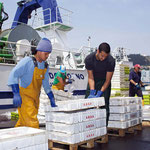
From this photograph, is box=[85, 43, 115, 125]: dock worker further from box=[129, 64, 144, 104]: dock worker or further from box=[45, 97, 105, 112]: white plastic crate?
box=[129, 64, 144, 104]: dock worker

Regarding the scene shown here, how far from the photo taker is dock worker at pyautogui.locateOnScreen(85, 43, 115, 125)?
15.8 feet

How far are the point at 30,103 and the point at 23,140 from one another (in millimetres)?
1128

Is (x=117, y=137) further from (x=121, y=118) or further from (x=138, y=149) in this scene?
(x=138, y=149)

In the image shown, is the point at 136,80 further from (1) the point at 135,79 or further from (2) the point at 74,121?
(2) the point at 74,121

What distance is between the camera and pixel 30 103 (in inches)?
144

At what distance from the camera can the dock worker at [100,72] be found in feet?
15.8

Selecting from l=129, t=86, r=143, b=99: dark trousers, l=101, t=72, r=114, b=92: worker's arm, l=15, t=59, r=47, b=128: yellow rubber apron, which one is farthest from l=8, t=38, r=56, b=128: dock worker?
l=129, t=86, r=143, b=99: dark trousers

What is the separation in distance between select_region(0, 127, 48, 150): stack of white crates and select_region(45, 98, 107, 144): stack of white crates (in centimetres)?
114

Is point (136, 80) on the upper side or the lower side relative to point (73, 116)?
upper

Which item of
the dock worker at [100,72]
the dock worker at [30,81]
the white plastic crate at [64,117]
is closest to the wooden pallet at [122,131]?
the dock worker at [100,72]

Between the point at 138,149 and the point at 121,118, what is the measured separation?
4.06 feet

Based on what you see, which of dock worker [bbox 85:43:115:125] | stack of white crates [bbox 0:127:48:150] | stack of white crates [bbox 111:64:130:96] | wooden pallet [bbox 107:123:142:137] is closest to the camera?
stack of white crates [bbox 0:127:48:150]

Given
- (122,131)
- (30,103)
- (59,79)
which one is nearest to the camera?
(30,103)

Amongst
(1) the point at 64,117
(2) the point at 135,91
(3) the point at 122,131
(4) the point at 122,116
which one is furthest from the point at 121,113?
(2) the point at 135,91
